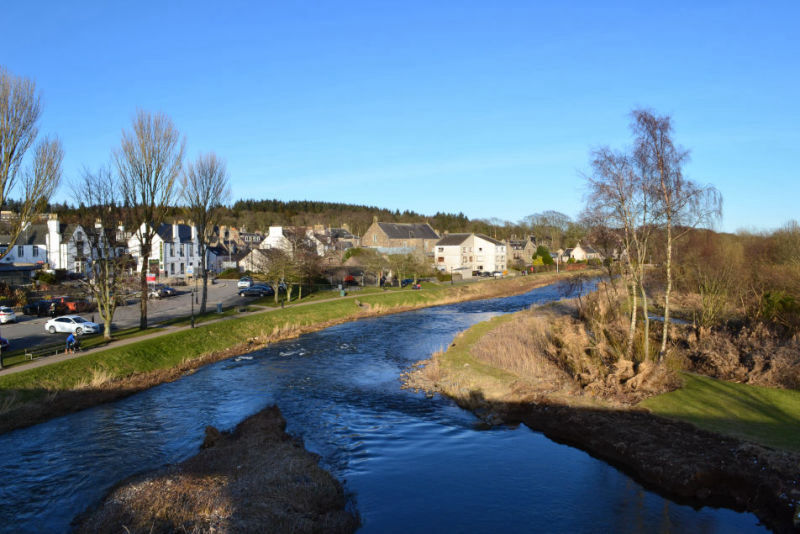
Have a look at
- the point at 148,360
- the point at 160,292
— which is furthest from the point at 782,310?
the point at 160,292

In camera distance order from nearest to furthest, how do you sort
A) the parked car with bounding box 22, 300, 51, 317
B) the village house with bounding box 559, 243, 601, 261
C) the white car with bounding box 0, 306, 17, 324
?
the white car with bounding box 0, 306, 17, 324 < the parked car with bounding box 22, 300, 51, 317 < the village house with bounding box 559, 243, 601, 261

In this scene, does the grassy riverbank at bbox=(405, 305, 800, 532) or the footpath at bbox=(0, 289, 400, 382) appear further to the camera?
the footpath at bbox=(0, 289, 400, 382)

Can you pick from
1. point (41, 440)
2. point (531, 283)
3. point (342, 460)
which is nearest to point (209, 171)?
point (41, 440)

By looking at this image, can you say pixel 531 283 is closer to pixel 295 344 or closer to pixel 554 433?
pixel 295 344

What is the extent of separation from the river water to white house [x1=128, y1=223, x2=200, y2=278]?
187 feet

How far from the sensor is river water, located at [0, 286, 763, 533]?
44.4 feet

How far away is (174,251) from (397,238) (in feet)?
140

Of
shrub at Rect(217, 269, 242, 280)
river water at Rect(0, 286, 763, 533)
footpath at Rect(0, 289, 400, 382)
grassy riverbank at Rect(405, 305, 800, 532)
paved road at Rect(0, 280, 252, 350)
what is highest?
shrub at Rect(217, 269, 242, 280)

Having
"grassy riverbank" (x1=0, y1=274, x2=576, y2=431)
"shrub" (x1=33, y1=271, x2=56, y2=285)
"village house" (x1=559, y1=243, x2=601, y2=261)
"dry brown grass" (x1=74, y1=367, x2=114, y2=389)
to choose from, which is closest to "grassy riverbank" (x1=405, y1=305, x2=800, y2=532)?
"grassy riverbank" (x1=0, y1=274, x2=576, y2=431)

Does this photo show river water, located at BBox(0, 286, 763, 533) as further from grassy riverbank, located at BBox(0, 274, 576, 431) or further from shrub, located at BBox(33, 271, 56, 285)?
shrub, located at BBox(33, 271, 56, 285)

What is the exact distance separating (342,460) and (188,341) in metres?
21.4

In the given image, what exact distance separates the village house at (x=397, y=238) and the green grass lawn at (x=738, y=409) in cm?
7959

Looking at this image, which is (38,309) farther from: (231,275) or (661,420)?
(661,420)

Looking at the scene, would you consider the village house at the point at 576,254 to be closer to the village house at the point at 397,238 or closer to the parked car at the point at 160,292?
the village house at the point at 397,238
